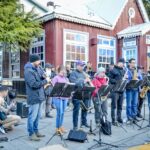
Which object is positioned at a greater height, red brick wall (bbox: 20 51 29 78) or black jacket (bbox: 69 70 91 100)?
red brick wall (bbox: 20 51 29 78)

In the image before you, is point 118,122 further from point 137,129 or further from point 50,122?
point 50,122

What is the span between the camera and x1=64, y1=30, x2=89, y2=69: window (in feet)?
60.8

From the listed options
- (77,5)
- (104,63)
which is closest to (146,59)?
(104,63)

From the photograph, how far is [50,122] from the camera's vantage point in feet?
35.4

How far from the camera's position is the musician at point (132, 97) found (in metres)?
10.4

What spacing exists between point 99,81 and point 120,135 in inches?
62.4

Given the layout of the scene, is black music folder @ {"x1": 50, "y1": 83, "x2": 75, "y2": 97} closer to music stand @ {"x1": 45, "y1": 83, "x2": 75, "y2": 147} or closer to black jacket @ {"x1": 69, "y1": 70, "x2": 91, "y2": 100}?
music stand @ {"x1": 45, "y1": 83, "x2": 75, "y2": 147}

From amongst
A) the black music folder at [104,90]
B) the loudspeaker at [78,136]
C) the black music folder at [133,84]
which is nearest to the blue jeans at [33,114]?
the loudspeaker at [78,136]

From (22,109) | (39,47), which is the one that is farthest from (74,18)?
(22,109)

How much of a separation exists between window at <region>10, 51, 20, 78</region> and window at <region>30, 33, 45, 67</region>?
176 cm

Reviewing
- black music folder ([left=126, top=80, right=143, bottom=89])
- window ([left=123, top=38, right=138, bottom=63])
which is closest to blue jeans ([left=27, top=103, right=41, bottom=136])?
black music folder ([left=126, top=80, right=143, bottom=89])

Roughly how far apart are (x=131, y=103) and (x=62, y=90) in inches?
141

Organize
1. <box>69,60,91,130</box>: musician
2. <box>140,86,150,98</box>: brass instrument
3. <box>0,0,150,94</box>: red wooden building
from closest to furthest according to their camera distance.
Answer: <box>69,60,91,130</box>: musician < <box>140,86,150,98</box>: brass instrument < <box>0,0,150,94</box>: red wooden building

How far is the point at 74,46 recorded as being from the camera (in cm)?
1881
